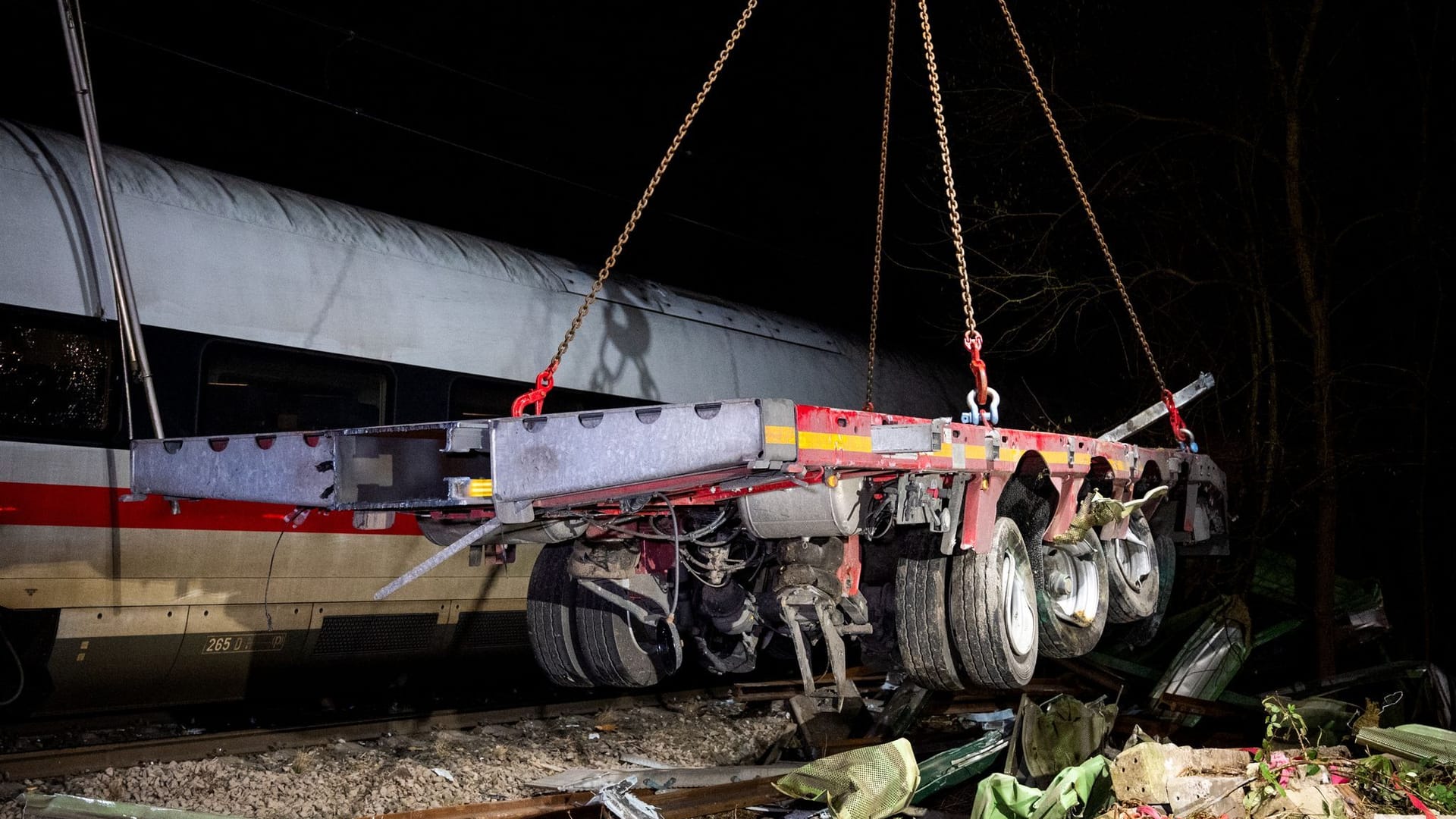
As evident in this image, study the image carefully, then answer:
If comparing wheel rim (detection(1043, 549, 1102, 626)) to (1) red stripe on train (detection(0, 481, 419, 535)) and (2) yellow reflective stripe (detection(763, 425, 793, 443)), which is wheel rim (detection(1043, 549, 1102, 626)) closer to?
(2) yellow reflective stripe (detection(763, 425, 793, 443))

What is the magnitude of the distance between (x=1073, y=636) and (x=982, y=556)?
4.24 feet

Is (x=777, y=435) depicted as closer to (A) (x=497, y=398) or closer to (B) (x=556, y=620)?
(B) (x=556, y=620)

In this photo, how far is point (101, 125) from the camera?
1279 cm

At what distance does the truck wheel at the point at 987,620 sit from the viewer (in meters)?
5.15

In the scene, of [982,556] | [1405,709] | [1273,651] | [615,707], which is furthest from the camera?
[1273,651]

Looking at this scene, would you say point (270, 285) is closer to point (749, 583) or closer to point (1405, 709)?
point (749, 583)

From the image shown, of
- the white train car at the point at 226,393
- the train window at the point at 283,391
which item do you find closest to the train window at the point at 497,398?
the white train car at the point at 226,393

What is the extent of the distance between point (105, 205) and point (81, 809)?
2.69 meters

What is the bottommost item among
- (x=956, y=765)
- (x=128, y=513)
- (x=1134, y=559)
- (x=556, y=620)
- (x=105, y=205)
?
(x=956, y=765)

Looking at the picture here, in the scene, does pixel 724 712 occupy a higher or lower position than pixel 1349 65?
lower

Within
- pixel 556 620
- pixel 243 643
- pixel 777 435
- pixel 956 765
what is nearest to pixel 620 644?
pixel 556 620

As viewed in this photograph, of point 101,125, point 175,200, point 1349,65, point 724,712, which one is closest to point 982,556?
point 724,712

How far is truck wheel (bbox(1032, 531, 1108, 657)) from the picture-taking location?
19.6ft

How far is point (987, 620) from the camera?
16.9 ft
